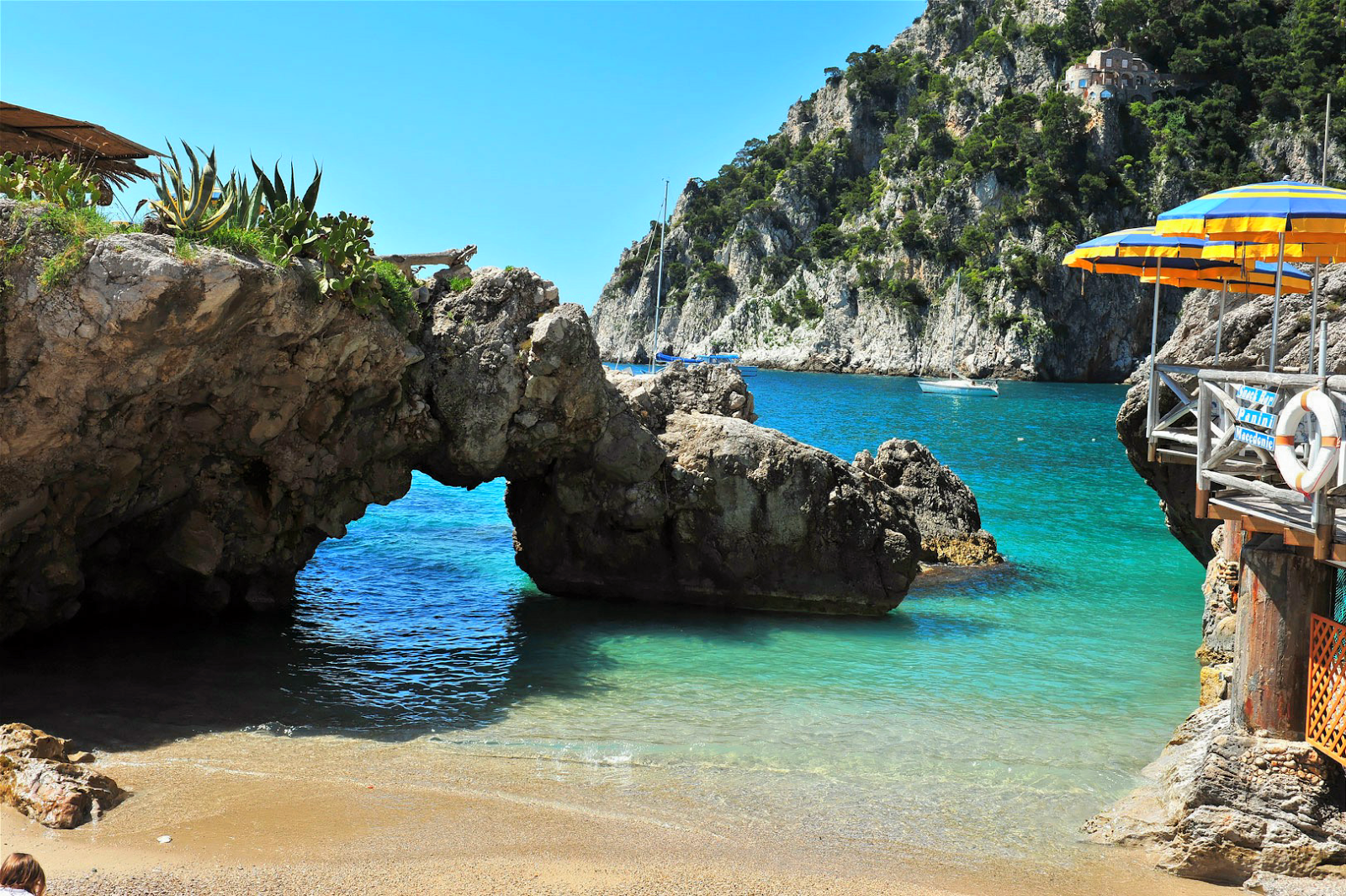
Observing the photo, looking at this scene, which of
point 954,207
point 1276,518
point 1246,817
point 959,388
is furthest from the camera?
point 954,207

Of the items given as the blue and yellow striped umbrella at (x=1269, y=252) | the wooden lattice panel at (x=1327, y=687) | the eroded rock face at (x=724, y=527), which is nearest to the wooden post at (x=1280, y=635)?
the wooden lattice panel at (x=1327, y=687)

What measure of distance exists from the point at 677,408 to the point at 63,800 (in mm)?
12285

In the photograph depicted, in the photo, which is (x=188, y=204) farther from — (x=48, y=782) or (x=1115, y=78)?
(x=1115, y=78)

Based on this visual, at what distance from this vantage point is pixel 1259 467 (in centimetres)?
942

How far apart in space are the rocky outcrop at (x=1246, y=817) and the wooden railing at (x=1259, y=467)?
1.78 m

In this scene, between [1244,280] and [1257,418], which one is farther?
[1244,280]

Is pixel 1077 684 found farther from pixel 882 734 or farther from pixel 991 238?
pixel 991 238

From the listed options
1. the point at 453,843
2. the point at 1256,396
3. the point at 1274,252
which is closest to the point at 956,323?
the point at 1274,252

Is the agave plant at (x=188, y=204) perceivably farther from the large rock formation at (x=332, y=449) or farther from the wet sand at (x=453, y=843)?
the wet sand at (x=453, y=843)

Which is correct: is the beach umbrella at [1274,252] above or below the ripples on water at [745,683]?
above

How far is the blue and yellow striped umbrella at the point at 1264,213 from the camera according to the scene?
31.3 feet

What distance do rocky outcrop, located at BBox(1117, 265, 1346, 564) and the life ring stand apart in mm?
4754

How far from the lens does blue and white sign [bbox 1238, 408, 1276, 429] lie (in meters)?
8.41

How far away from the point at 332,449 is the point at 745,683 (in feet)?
20.8
